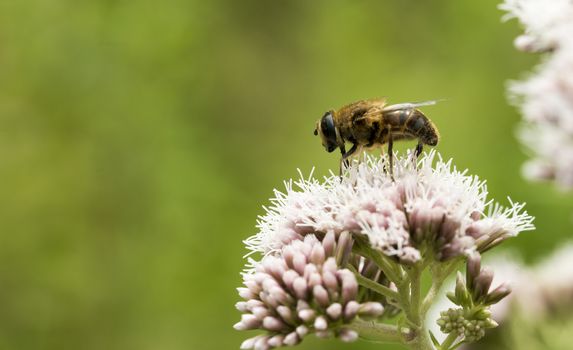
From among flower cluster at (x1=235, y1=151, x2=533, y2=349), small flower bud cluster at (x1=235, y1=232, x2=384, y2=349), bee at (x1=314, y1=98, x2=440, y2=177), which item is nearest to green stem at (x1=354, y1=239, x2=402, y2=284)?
flower cluster at (x1=235, y1=151, x2=533, y2=349)

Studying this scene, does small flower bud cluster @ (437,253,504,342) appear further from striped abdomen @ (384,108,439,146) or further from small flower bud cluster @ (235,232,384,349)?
striped abdomen @ (384,108,439,146)

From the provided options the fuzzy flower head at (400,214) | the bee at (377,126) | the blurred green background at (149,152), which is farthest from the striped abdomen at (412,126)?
the blurred green background at (149,152)

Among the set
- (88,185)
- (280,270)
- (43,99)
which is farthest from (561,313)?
(43,99)

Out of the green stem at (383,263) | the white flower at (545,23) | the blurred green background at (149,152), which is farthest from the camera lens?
the blurred green background at (149,152)

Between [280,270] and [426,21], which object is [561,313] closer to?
[280,270]

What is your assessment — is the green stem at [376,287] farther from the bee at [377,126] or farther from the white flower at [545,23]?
the white flower at [545,23]

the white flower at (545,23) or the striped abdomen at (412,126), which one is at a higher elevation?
the striped abdomen at (412,126)

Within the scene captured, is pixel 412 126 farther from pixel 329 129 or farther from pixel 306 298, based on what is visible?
pixel 306 298
